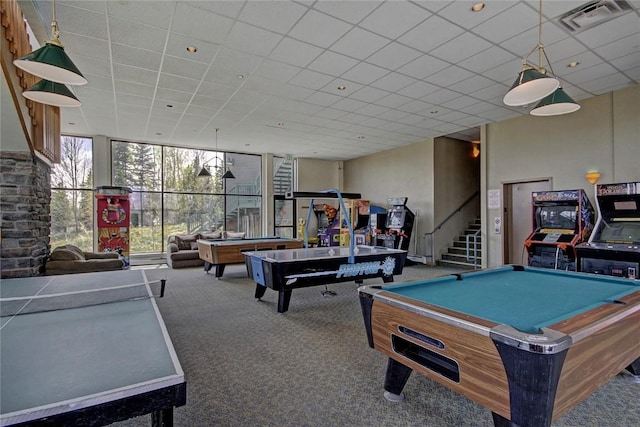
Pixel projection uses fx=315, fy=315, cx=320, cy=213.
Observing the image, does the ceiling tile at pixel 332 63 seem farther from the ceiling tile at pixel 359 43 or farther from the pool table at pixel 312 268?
the pool table at pixel 312 268

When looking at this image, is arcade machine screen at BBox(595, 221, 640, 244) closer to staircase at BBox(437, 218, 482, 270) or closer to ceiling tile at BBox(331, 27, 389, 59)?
staircase at BBox(437, 218, 482, 270)

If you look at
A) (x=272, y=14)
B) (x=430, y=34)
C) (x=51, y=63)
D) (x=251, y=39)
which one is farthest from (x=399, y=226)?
(x=51, y=63)

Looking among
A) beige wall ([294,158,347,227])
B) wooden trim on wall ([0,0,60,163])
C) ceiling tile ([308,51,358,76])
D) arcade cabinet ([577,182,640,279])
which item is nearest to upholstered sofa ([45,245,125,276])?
wooden trim on wall ([0,0,60,163])

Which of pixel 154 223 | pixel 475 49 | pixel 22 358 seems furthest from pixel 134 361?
pixel 154 223

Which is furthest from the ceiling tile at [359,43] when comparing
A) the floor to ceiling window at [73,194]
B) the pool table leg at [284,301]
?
the floor to ceiling window at [73,194]

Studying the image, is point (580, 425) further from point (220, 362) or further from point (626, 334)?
point (220, 362)

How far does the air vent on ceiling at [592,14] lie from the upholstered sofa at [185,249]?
7.96m

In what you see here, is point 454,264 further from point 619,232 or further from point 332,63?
point 332,63

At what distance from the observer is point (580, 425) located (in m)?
1.98

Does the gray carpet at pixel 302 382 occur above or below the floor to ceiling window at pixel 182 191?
below

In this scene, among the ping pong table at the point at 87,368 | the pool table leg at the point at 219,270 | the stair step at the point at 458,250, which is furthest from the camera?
the stair step at the point at 458,250

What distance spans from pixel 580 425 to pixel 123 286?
338 centimetres

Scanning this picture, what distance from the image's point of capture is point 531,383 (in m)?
1.35

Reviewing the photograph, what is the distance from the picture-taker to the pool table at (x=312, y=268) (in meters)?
4.15
